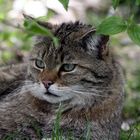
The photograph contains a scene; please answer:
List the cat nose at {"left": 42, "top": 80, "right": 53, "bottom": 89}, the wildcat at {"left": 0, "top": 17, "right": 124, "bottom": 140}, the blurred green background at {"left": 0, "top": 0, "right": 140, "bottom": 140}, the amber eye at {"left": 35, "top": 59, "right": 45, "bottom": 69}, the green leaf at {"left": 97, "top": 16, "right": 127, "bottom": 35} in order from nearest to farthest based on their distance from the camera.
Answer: the green leaf at {"left": 97, "top": 16, "right": 127, "bottom": 35} < the cat nose at {"left": 42, "top": 80, "right": 53, "bottom": 89} < the wildcat at {"left": 0, "top": 17, "right": 124, "bottom": 140} < the amber eye at {"left": 35, "top": 59, "right": 45, "bottom": 69} < the blurred green background at {"left": 0, "top": 0, "right": 140, "bottom": 140}

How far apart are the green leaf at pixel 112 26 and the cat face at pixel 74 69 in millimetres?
741

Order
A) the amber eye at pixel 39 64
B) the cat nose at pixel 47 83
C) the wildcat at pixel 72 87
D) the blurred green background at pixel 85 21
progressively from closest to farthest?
the cat nose at pixel 47 83 → the wildcat at pixel 72 87 → the amber eye at pixel 39 64 → the blurred green background at pixel 85 21

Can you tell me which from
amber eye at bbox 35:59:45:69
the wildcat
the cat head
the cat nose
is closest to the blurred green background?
the wildcat

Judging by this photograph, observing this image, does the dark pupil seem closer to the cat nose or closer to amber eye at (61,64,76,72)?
amber eye at (61,64,76,72)

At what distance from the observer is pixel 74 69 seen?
5461 mm

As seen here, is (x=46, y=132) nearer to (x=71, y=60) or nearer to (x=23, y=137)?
(x=23, y=137)

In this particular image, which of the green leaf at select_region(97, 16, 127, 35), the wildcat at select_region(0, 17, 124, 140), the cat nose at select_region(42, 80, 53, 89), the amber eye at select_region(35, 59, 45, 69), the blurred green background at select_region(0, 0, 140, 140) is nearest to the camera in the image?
the green leaf at select_region(97, 16, 127, 35)

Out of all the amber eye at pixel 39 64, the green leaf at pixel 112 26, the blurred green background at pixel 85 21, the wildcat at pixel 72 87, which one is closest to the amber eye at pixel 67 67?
the wildcat at pixel 72 87

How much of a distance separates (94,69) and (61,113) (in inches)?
18.4

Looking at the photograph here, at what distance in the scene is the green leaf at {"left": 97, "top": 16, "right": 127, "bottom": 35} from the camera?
4.57m

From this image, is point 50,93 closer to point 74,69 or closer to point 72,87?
point 72,87

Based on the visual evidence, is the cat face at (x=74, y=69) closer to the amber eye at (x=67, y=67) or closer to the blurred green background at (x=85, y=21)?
the amber eye at (x=67, y=67)

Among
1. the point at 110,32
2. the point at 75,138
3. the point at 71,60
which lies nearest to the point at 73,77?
the point at 71,60

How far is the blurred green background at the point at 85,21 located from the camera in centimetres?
783
